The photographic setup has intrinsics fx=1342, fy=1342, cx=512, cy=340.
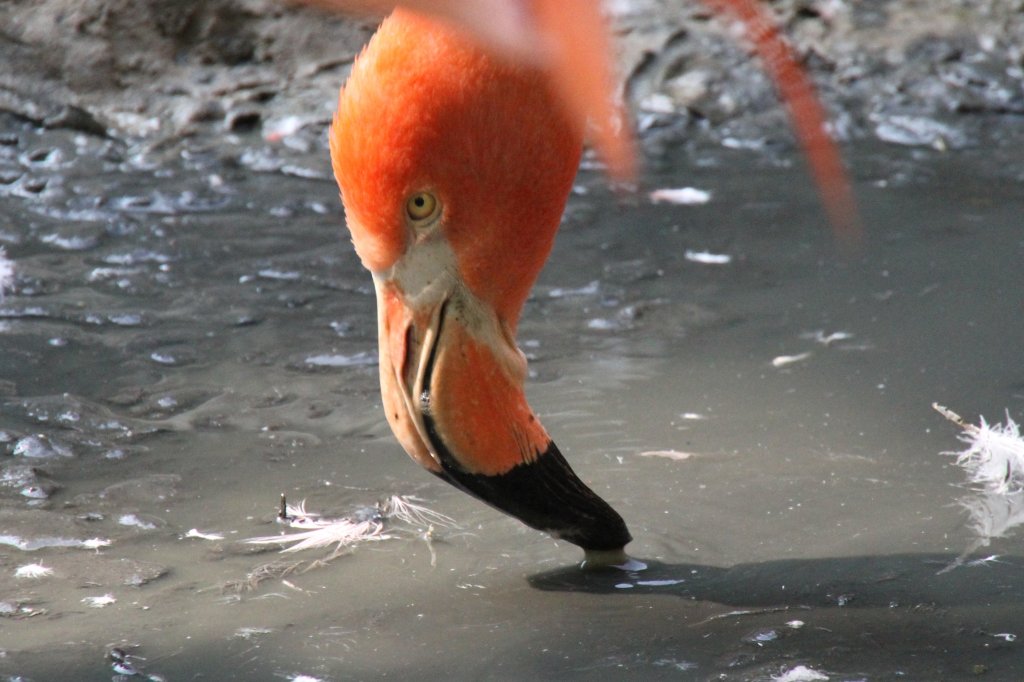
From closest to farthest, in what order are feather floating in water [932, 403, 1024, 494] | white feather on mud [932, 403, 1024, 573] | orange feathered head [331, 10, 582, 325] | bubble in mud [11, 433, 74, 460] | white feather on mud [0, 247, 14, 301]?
1. orange feathered head [331, 10, 582, 325]
2. white feather on mud [932, 403, 1024, 573]
3. feather floating in water [932, 403, 1024, 494]
4. bubble in mud [11, 433, 74, 460]
5. white feather on mud [0, 247, 14, 301]

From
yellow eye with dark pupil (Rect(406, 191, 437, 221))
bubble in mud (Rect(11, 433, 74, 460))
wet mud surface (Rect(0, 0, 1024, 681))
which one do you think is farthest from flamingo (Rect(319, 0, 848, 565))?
bubble in mud (Rect(11, 433, 74, 460))

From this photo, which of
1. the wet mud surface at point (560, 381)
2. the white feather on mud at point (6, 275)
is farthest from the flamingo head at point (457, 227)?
the white feather on mud at point (6, 275)

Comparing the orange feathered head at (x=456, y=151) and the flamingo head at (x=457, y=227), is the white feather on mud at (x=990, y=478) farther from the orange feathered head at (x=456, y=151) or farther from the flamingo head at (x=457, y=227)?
the orange feathered head at (x=456, y=151)

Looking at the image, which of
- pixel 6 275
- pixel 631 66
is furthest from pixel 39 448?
pixel 631 66

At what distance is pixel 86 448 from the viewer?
2.52 metres

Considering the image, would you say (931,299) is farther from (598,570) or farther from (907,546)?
(598,570)

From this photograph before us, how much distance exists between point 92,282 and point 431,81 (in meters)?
1.94

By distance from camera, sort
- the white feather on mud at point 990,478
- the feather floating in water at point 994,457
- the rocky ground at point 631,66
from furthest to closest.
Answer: the rocky ground at point 631,66
the feather floating in water at point 994,457
the white feather on mud at point 990,478

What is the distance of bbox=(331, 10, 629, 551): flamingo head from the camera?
5.96 feet

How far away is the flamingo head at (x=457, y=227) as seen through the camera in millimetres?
1816

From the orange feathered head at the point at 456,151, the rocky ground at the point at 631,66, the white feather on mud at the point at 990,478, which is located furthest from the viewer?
the rocky ground at the point at 631,66

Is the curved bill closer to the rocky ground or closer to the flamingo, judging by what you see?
the flamingo

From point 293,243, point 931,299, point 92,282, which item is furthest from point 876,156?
point 92,282

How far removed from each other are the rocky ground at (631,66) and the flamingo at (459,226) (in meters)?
3.07
